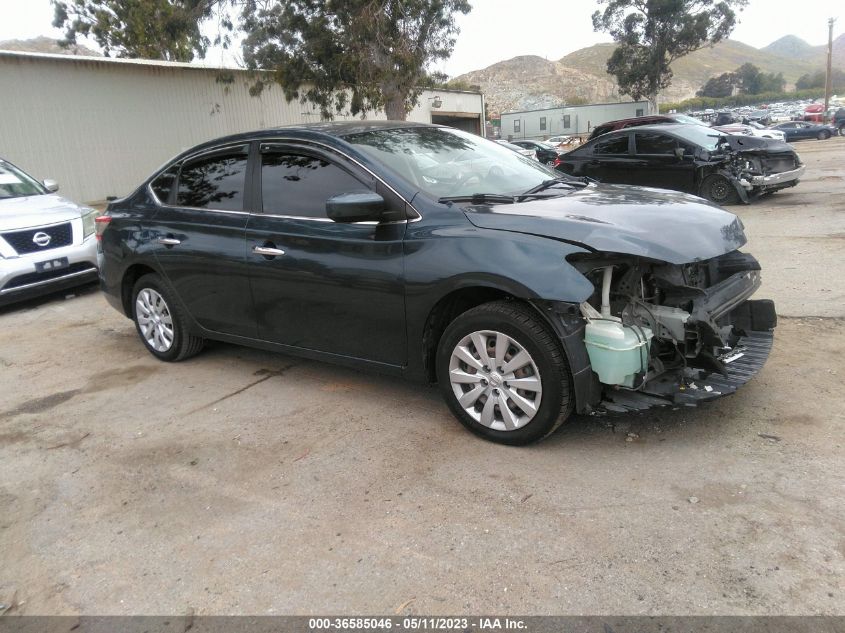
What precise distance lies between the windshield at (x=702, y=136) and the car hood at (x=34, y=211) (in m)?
9.56

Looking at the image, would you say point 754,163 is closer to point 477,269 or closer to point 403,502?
point 477,269

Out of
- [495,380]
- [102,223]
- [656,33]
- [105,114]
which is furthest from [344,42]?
[656,33]

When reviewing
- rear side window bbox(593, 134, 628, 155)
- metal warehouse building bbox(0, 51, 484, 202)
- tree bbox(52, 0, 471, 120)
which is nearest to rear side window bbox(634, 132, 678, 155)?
rear side window bbox(593, 134, 628, 155)

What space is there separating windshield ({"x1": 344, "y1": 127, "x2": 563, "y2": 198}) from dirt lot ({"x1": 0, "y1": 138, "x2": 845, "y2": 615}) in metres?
1.41

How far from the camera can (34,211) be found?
782 centimetres

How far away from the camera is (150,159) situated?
67.2 ft

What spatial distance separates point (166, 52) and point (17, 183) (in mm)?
22992

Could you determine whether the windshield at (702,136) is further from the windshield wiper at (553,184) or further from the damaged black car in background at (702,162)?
the windshield wiper at (553,184)

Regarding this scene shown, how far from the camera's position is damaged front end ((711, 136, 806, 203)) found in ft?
36.7

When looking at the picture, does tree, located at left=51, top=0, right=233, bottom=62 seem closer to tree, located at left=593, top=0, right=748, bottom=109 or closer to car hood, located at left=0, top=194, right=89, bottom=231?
car hood, located at left=0, top=194, right=89, bottom=231

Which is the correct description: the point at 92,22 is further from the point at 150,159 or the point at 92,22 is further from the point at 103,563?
the point at 103,563

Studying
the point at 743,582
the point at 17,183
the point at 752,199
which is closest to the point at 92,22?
the point at 17,183

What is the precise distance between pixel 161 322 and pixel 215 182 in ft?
4.27

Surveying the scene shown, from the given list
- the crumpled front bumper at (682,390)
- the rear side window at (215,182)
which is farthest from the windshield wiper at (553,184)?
the rear side window at (215,182)
